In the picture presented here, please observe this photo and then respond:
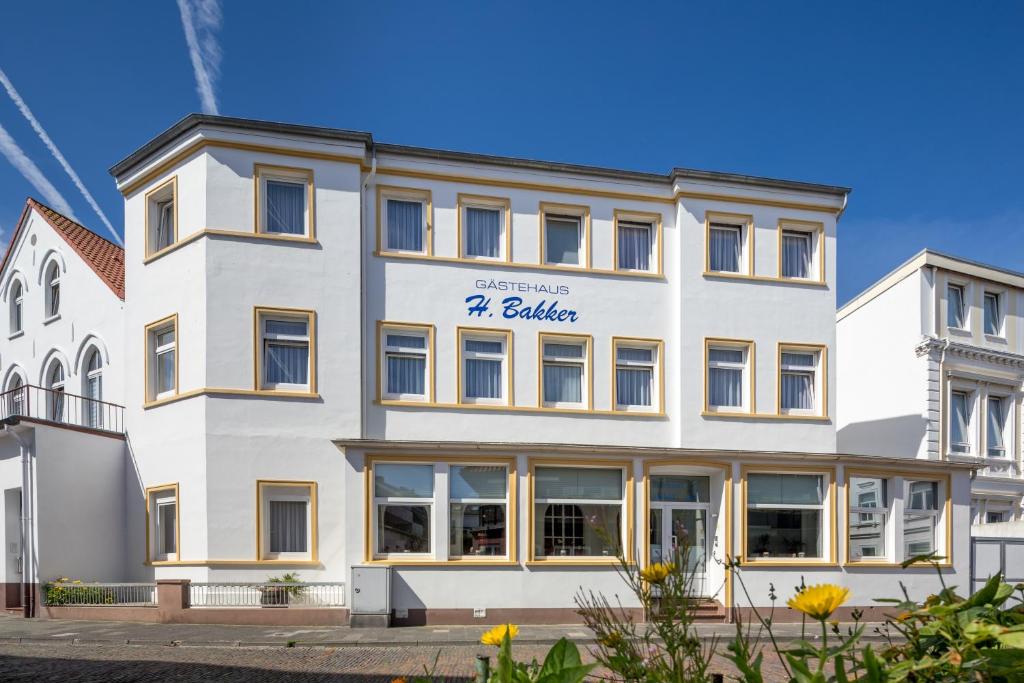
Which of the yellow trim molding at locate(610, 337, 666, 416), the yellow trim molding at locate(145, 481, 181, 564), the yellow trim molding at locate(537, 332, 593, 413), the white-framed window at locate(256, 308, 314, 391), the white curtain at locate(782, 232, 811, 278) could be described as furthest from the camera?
the white curtain at locate(782, 232, 811, 278)

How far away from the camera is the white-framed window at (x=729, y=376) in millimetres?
19859

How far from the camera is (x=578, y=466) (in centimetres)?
1731

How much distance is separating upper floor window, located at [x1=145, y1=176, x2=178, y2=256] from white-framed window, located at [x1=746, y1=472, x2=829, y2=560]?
13737mm

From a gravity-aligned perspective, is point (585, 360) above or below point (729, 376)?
above

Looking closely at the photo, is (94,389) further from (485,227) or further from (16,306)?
(485,227)

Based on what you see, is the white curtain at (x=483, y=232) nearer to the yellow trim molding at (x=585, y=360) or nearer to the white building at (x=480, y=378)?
the white building at (x=480, y=378)

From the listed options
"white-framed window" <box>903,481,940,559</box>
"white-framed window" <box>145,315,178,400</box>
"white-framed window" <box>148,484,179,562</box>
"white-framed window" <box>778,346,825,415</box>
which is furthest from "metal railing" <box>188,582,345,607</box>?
"white-framed window" <box>903,481,940,559</box>

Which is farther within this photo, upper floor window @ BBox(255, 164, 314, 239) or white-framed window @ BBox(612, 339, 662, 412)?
white-framed window @ BBox(612, 339, 662, 412)

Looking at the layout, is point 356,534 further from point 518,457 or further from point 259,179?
point 259,179

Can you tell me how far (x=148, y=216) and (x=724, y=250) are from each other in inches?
520

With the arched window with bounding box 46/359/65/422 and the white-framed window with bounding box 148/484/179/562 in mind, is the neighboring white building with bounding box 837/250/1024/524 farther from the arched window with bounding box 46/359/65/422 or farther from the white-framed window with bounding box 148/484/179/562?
the arched window with bounding box 46/359/65/422

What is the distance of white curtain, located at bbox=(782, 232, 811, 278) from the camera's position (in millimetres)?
20578

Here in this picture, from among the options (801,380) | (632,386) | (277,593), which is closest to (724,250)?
(801,380)

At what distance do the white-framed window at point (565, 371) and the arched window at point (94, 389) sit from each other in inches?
412
